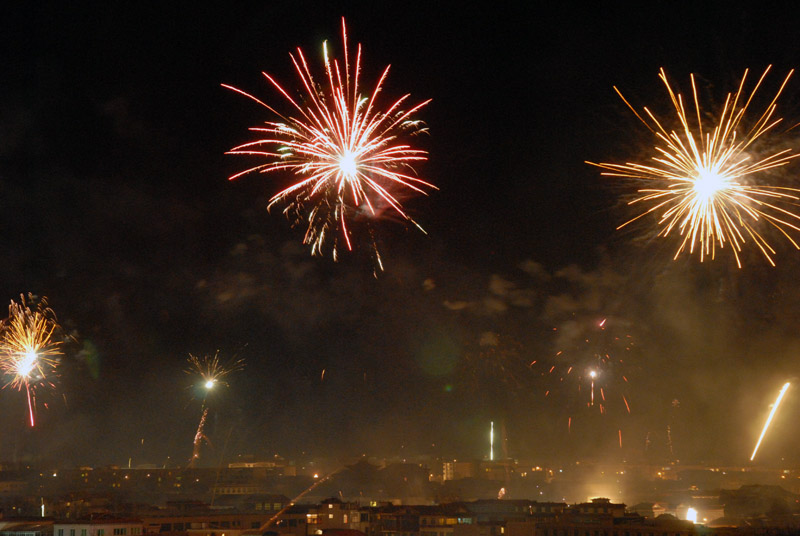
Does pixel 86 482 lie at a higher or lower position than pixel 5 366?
lower

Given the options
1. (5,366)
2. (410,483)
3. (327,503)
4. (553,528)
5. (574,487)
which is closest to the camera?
(5,366)

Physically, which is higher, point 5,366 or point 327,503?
point 5,366

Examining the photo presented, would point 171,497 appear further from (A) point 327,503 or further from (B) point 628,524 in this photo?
(B) point 628,524

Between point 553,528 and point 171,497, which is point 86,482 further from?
point 553,528

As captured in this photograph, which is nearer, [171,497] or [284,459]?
[171,497]

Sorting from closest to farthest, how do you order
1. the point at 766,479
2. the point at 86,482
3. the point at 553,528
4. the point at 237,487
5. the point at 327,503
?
the point at 553,528, the point at 327,503, the point at 237,487, the point at 86,482, the point at 766,479

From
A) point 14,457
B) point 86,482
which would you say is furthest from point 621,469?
point 14,457

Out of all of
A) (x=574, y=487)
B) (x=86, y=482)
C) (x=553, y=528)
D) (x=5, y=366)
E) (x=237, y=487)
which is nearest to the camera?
(x=5, y=366)

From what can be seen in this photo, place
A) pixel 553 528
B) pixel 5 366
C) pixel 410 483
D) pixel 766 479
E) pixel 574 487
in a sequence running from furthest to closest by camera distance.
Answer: pixel 766 479 → pixel 574 487 → pixel 410 483 → pixel 553 528 → pixel 5 366

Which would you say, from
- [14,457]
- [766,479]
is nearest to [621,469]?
[766,479]
